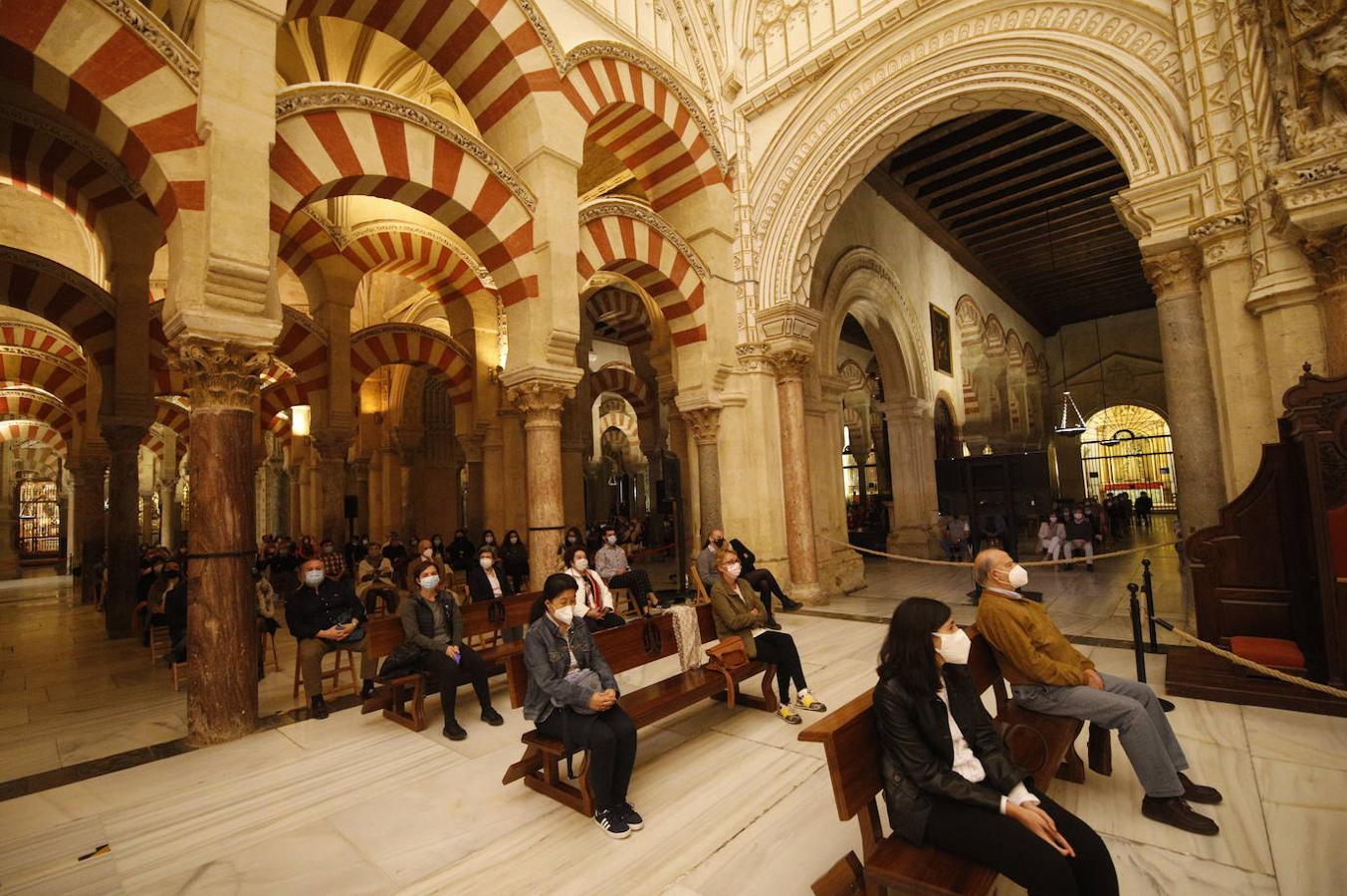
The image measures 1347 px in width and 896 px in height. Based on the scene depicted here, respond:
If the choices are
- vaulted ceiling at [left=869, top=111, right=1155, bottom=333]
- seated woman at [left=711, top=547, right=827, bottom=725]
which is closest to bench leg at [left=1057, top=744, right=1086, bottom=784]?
seated woman at [left=711, top=547, right=827, bottom=725]

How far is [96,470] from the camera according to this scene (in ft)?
30.4

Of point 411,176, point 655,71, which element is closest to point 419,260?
point 655,71

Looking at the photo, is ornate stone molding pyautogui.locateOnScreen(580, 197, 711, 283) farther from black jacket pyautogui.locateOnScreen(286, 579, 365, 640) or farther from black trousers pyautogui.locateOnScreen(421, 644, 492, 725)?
black trousers pyautogui.locateOnScreen(421, 644, 492, 725)

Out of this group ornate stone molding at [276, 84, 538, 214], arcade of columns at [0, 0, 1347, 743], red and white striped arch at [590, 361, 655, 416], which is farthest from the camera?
red and white striped arch at [590, 361, 655, 416]

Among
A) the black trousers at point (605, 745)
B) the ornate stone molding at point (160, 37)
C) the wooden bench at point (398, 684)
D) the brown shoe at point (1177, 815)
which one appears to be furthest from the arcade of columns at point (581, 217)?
the brown shoe at point (1177, 815)

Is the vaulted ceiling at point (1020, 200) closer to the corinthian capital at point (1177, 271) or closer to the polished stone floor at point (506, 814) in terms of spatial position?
the corinthian capital at point (1177, 271)

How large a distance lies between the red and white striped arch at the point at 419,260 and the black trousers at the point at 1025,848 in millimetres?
9772

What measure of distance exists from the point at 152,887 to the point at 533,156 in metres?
5.85

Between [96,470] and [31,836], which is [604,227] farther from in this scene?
[96,470]

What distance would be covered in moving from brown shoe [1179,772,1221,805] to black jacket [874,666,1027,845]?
1.33 metres

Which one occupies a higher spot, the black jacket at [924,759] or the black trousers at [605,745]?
the black jacket at [924,759]

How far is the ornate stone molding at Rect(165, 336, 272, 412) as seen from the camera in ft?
12.3

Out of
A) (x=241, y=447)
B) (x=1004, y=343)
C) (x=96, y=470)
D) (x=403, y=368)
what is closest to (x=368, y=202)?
(x=403, y=368)

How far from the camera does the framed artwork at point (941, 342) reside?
1282cm
